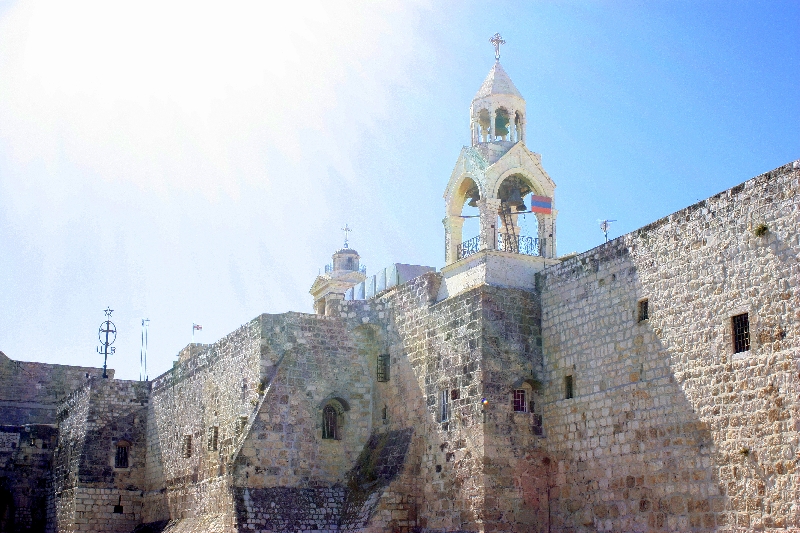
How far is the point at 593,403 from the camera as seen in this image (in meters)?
19.4

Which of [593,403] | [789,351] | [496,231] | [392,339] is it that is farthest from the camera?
[392,339]

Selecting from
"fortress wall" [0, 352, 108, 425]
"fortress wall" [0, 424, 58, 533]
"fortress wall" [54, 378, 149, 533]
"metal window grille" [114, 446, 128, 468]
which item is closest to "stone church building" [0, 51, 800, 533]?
"fortress wall" [54, 378, 149, 533]

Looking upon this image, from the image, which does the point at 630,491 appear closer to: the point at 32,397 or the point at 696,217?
the point at 696,217

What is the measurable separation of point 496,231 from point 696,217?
5.53 m

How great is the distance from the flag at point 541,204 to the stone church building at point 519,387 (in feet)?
0.14

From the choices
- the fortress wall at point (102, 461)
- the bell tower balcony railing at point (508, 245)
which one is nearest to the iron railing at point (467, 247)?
the bell tower balcony railing at point (508, 245)

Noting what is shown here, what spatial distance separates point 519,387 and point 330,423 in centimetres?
541

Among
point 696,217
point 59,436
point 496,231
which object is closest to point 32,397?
point 59,436

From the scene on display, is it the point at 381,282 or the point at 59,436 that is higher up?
the point at 381,282

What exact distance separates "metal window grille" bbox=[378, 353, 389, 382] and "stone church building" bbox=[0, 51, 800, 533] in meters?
0.06

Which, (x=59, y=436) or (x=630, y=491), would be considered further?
(x=59, y=436)

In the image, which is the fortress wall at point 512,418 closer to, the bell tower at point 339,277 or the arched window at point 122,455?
the arched window at point 122,455

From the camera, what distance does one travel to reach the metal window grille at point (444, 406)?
2155 centimetres

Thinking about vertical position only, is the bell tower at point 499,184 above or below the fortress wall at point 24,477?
A: above
